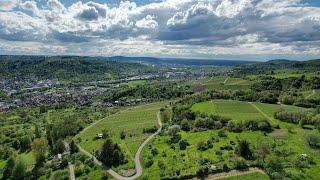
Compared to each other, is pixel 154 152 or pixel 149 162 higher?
pixel 149 162

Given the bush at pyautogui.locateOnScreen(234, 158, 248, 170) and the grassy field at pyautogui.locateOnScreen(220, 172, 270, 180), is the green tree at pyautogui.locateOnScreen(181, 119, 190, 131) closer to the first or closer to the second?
the bush at pyautogui.locateOnScreen(234, 158, 248, 170)

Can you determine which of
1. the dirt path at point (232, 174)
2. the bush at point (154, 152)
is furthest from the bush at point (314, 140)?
the bush at point (154, 152)

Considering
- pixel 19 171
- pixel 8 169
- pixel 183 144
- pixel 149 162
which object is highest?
pixel 183 144

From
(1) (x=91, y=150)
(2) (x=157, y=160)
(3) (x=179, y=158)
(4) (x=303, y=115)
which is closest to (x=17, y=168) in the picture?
(1) (x=91, y=150)

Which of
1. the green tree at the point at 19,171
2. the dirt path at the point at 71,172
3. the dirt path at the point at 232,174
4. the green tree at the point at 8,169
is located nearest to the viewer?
the dirt path at the point at 232,174

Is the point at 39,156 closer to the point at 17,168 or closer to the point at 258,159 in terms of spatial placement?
the point at 17,168

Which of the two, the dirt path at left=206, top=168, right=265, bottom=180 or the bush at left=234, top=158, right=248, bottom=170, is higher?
the bush at left=234, top=158, right=248, bottom=170

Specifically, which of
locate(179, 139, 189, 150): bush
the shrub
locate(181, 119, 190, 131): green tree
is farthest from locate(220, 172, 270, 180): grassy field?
the shrub

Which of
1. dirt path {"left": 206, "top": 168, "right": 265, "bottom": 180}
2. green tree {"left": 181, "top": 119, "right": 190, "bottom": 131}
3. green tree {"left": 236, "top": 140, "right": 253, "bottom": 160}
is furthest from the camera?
green tree {"left": 181, "top": 119, "right": 190, "bottom": 131}

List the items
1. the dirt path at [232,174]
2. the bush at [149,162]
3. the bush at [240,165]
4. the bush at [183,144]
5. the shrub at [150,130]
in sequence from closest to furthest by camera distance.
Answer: the dirt path at [232,174] < the bush at [240,165] < the bush at [149,162] < the bush at [183,144] < the shrub at [150,130]

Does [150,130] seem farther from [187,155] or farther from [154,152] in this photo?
[187,155]

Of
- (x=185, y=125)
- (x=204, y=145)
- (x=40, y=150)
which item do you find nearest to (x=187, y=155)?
(x=204, y=145)

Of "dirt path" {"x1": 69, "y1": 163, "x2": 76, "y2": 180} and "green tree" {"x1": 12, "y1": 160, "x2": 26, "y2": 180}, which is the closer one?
"dirt path" {"x1": 69, "y1": 163, "x2": 76, "y2": 180}

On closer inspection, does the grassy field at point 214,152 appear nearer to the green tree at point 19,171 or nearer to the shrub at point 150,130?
the shrub at point 150,130
